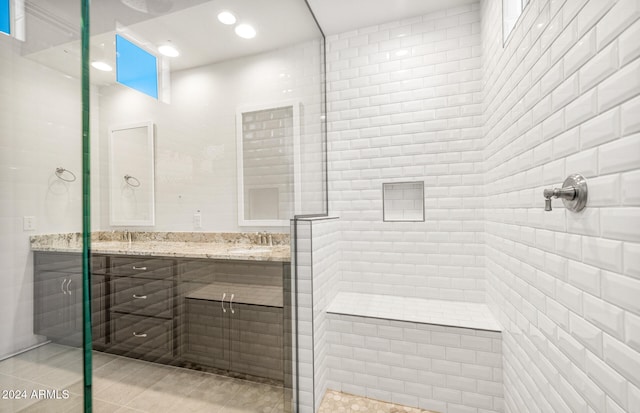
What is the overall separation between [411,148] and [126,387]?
214cm

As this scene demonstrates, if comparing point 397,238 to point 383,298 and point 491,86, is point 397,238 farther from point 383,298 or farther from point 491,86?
point 491,86

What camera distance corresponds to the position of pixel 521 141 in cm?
132

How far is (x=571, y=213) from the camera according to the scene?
2.94 ft

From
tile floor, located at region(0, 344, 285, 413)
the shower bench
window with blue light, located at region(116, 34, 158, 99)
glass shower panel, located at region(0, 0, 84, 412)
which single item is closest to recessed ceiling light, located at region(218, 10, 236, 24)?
Result: window with blue light, located at region(116, 34, 158, 99)

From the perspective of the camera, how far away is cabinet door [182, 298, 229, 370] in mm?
1245

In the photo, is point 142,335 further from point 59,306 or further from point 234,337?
point 234,337

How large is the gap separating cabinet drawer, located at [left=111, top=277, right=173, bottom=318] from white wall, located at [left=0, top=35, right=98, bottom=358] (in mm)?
214

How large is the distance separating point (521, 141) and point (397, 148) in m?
0.96

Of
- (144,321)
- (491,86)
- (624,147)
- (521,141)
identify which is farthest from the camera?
(491,86)

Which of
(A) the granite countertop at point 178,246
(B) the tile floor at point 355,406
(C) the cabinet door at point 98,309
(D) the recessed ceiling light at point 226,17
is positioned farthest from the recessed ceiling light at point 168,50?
(B) the tile floor at point 355,406

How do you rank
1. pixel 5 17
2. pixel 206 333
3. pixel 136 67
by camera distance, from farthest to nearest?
1. pixel 206 333
2. pixel 136 67
3. pixel 5 17

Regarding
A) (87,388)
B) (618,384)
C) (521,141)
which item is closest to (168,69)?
(87,388)

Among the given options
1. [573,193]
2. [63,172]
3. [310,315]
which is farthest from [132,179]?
[573,193]

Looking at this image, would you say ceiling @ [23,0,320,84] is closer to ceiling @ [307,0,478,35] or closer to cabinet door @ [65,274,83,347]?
ceiling @ [307,0,478,35]
